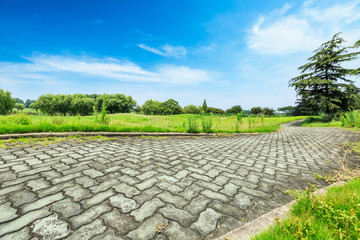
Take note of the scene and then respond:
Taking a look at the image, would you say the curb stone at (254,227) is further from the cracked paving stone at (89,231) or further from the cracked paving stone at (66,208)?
the cracked paving stone at (66,208)

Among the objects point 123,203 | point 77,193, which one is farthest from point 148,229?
point 77,193

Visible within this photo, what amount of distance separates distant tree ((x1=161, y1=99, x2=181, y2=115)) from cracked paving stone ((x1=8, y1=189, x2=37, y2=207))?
214 ft

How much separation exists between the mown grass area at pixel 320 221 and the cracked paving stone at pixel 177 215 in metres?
0.65

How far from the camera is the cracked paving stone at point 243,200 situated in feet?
6.26

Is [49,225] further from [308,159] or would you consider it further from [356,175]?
[308,159]

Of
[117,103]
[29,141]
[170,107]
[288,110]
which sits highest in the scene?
[117,103]

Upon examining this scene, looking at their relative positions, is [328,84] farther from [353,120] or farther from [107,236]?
[107,236]

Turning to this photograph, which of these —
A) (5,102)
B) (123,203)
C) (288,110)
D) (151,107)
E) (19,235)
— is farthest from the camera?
(151,107)

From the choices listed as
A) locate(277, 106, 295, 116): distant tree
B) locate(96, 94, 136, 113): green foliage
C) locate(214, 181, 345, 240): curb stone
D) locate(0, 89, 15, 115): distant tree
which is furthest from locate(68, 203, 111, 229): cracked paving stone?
locate(277, 106, 295, 116): distant tree

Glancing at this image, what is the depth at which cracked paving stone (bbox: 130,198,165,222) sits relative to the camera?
162 centimetres

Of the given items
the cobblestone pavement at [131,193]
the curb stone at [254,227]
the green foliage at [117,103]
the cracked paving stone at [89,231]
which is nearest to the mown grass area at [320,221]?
the curb stone at [254,227]

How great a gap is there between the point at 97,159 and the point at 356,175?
4991mm

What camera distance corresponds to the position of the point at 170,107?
69188 millimetres

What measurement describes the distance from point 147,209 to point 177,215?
37 centimetres
